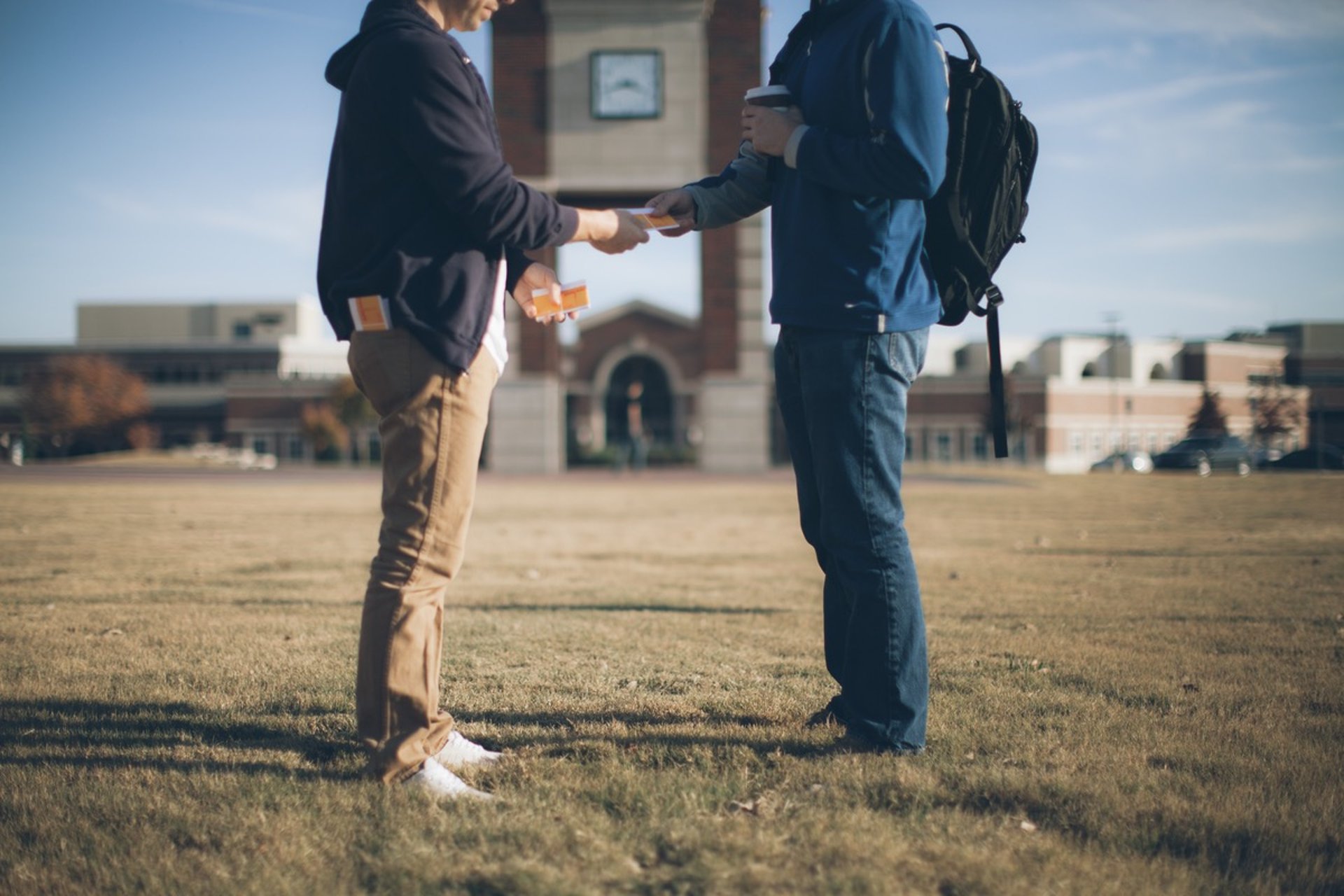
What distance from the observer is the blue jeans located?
2.75 m

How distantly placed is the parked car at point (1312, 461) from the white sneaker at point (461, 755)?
1670 inches

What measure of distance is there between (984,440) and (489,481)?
153 ft

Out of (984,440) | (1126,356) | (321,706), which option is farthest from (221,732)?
(1126,356)

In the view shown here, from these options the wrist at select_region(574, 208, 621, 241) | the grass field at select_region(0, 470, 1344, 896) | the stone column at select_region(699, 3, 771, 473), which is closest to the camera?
the grass field at select_region(0, 470, 1344, 896)

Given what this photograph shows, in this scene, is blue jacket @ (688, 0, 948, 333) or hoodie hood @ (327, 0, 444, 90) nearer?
hoodie hood @ (327, 0, 444, 90)

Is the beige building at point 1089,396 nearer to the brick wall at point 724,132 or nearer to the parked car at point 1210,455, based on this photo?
the parked car at point 1210,455

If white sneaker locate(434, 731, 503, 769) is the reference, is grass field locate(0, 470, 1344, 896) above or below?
below

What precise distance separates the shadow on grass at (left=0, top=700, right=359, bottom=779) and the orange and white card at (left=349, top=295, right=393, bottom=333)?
3.70ft

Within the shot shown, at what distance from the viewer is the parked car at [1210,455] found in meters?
40.5

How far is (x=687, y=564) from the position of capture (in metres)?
7.73

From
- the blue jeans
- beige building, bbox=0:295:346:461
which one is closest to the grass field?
the blue jeans

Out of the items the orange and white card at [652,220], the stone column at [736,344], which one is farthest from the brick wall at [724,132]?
the orange and white card at [652,220]

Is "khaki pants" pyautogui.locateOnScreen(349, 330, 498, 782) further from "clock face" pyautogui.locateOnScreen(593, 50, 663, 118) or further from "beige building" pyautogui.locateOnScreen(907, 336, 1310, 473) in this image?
"beige building" pyautogui.locateOnScreen(907, 336, 1310, 473)

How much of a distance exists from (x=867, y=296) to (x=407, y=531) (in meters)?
1.32
